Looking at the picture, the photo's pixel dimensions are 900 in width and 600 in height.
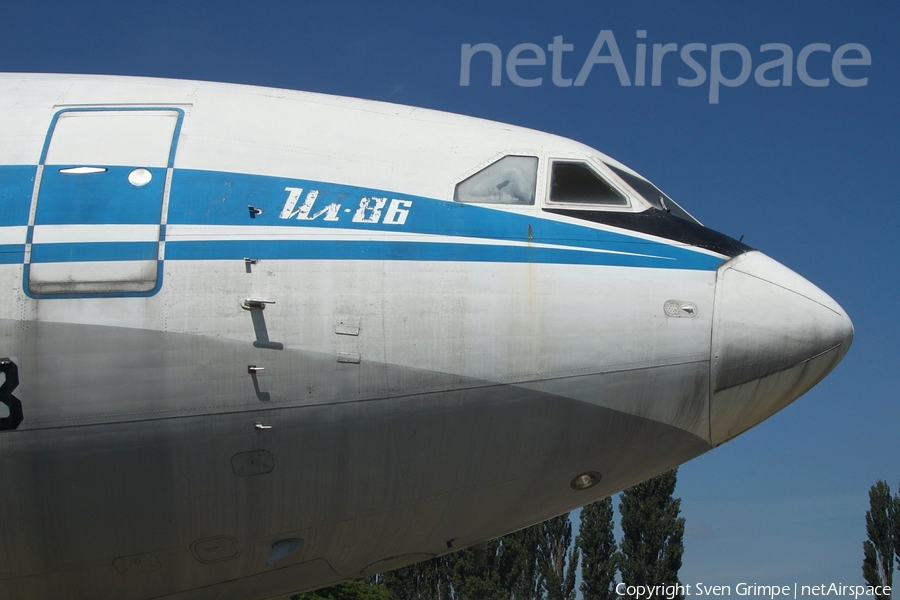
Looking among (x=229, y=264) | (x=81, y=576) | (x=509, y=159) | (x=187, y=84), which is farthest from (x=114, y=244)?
(x=509, y=159)

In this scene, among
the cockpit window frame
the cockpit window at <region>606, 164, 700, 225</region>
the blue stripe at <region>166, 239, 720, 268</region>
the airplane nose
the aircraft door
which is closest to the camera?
the aircraft door

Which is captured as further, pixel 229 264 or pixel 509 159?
pixel 509 159

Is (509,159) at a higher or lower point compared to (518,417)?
higher

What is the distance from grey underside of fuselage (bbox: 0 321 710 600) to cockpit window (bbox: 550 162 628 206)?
5.35 feet

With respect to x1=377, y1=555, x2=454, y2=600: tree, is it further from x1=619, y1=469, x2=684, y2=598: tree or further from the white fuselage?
the white fuselage

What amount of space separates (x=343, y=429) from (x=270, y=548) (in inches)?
46.8

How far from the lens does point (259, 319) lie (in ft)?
24.5

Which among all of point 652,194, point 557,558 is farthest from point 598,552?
point 652,194

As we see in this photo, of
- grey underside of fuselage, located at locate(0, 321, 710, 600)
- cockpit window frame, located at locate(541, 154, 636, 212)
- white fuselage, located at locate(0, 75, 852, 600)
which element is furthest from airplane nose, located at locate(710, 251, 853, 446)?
cockpit window frame, located at locate(541, 154, 636, 212)

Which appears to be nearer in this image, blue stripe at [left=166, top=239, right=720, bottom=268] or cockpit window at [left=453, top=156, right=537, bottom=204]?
blue stripe at [left=166, top=239, right=720, bottom=268]

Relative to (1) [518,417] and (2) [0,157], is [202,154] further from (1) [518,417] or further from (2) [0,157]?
(1) [518,417]

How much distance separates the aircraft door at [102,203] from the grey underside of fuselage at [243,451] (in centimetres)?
41

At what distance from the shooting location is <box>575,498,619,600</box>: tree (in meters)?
43.3

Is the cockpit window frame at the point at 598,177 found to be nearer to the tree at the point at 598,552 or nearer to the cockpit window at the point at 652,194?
the cockpit window at the point at 652,194
